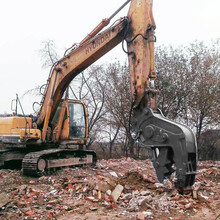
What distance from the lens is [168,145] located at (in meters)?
4.32

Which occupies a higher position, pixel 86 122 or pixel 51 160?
pixel 86 122

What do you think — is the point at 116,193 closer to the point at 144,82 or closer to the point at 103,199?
the point at 103,199

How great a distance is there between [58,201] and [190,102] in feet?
48.3

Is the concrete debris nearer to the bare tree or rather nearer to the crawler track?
the crawler track

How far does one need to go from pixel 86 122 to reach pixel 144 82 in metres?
4.86

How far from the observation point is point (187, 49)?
19.5 metres

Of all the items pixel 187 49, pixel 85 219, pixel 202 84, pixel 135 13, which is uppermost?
pixel 187 49

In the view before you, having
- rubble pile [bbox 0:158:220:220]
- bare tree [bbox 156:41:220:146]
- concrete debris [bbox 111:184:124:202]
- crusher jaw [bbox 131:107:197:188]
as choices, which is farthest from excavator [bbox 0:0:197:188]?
bare tree [bbox 156:41:220:146]

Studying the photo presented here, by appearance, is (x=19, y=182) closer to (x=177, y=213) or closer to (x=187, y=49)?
(x=177, y=213)

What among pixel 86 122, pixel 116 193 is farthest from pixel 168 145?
pixel 86 122

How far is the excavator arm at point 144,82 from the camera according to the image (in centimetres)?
412

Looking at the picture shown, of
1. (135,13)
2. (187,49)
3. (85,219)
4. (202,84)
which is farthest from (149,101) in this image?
(187,49)

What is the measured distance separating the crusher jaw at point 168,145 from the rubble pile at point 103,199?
108cm

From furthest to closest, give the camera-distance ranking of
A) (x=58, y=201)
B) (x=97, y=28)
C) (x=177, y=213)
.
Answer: (x=97, y=28) < (x=58, y=201) < (x=177, y=213)
